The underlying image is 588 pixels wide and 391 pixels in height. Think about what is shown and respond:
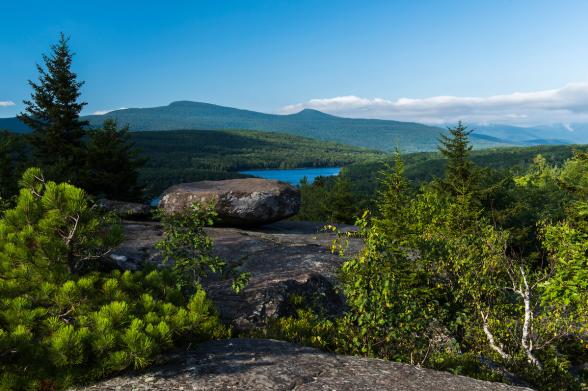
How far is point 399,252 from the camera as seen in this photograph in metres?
9.97

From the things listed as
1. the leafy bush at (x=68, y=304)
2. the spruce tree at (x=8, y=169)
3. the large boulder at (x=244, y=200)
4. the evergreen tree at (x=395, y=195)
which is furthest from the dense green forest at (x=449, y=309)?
the spruce tree at (x=8, y=169)

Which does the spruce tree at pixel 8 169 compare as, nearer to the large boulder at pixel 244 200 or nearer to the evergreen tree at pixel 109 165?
the evergreen tree at pixel 109 165

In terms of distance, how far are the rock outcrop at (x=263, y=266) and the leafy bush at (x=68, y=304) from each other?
1798 mm

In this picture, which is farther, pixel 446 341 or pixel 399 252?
pixel 446 341

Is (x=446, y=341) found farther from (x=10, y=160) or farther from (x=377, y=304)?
(x=10, y=160)

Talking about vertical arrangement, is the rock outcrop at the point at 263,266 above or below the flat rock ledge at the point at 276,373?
below

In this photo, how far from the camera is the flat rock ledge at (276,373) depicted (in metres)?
6.72

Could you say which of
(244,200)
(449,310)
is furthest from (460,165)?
(449,310)

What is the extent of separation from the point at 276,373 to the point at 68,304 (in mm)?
3640

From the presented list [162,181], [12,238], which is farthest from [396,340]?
[162,181]

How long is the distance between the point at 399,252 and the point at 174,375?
5.68m

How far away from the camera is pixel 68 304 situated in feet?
22.1

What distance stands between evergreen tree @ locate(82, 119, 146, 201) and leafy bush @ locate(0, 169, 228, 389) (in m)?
28.7

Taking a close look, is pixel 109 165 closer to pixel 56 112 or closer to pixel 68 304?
pixel 56 112
